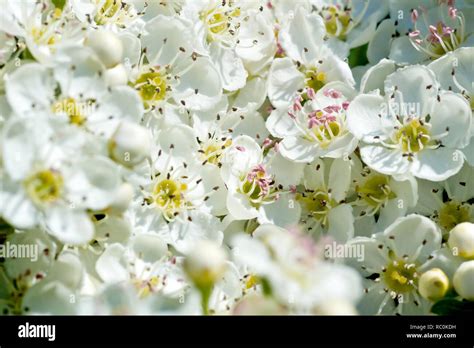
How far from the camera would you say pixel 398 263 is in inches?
77.0

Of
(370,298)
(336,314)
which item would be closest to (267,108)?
(370,298)

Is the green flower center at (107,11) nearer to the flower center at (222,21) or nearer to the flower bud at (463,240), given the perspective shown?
the flower center at (222,21)

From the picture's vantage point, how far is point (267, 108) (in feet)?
7.14

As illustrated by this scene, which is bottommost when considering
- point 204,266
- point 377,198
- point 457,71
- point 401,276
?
point 401,276

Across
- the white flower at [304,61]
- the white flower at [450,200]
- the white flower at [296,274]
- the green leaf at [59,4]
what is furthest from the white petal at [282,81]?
the white flower at [296,274]

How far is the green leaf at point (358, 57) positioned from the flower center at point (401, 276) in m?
0.53

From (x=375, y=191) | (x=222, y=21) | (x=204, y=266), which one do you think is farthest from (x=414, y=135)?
(x=204, y=266)

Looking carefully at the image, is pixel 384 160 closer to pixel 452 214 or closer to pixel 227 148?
pixel 452 214

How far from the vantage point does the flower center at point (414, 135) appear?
2.03m

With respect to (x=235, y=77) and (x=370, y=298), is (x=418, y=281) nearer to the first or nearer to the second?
(x=370, y=298)

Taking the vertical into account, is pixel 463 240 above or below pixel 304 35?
below

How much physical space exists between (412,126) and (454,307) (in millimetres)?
383

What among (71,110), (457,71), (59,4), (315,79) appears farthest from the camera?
(315,79)

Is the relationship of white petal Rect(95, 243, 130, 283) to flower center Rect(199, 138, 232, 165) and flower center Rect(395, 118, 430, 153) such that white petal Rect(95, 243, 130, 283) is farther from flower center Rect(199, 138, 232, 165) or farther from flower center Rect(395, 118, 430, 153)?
flower center Rect(395, 118, 430, 153)
